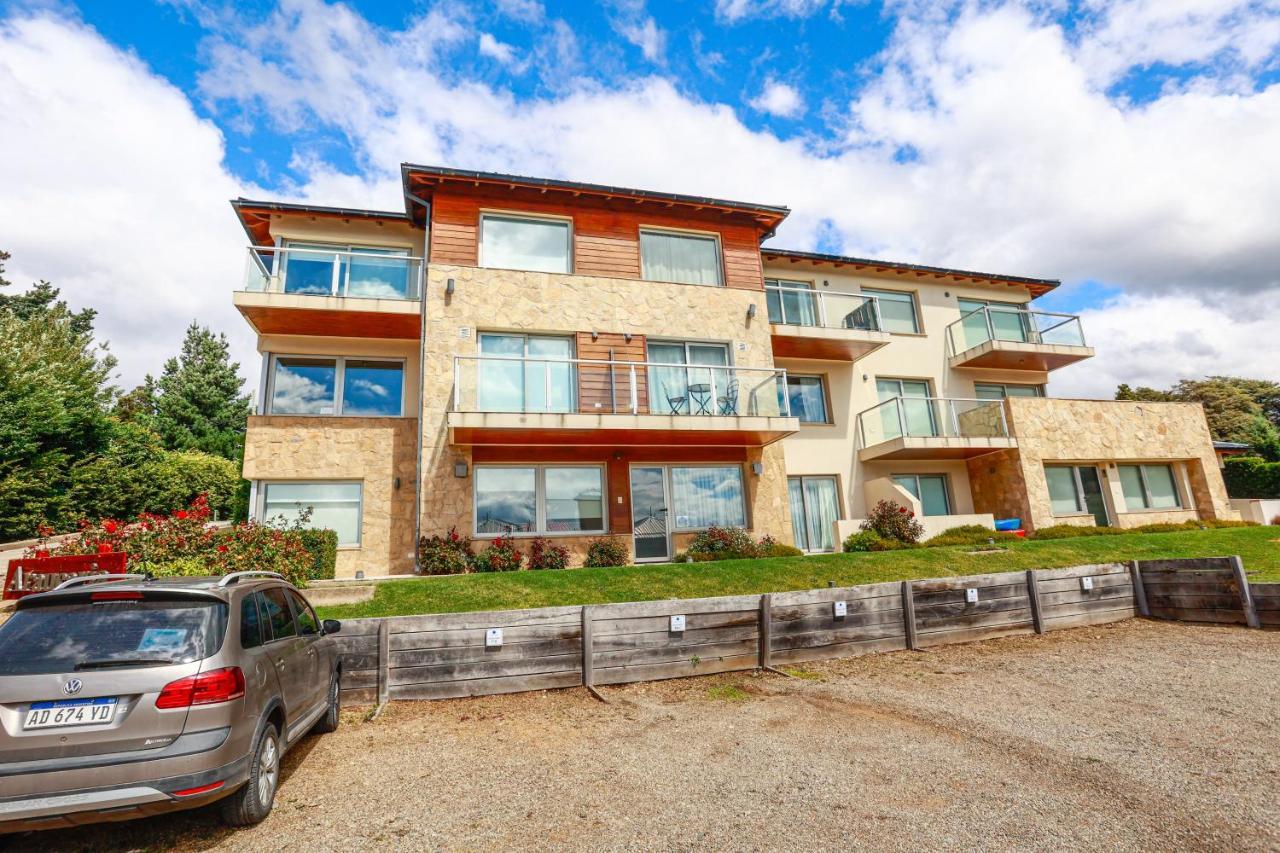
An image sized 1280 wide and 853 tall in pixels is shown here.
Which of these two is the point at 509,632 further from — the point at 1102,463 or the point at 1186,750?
the point at 1102,463

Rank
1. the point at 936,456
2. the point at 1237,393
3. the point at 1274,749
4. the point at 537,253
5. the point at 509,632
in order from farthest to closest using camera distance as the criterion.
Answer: the point at 1237,393 → the point at 936,456 → the point at 537,253 → the point at 509,632 → the point at 1274,749

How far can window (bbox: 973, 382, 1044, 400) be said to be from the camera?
20.8 m

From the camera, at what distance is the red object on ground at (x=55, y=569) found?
9258mm

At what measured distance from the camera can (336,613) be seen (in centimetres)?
879

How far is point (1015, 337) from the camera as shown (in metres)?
20.2

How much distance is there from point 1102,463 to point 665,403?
15773 millimetres

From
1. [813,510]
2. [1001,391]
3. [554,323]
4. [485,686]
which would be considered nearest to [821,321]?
[813,510]

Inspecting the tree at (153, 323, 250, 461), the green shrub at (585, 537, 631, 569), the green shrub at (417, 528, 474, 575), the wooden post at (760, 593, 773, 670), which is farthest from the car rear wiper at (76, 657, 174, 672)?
the tree at (153, 323, 250, 461)

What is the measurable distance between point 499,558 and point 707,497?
5.61 metres

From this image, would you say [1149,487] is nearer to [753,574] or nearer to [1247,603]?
[1247,603]

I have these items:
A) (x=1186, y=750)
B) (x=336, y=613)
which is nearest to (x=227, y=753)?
(x=336, y=613)

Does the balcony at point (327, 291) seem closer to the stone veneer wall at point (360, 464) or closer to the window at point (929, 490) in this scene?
the stone veneer wall at point (360, 464)

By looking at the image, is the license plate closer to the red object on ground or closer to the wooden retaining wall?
the wooden retaining wall

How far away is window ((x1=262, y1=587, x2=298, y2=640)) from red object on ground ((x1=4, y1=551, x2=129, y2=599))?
6.43m
